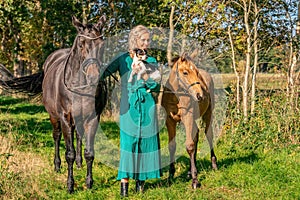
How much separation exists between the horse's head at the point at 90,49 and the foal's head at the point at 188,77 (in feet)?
3.79

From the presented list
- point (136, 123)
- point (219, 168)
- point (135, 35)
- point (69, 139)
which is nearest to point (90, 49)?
point (135, 35)

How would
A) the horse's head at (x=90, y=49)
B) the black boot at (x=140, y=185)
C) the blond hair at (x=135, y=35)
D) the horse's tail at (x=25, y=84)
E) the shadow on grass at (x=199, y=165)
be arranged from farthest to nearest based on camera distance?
1. the horse's tail at (x=25, y=84)
2. the shadow on grass at (x=199, y=165)
3. the black boot at (x=140, y=185)
4. the blond hair at (x=135, y=35)
5. the horse's head at (x=90, y=49)

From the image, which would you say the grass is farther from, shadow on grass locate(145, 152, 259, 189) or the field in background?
the field in background

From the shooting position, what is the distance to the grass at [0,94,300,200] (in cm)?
525

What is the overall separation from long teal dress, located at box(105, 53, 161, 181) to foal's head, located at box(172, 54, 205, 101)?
0.38 meters

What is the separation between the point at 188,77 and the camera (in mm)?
5414

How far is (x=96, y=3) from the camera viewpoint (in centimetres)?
1353

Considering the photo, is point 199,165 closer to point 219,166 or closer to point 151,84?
point 219,166

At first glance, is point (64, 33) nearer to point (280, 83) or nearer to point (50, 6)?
point (50, 6)

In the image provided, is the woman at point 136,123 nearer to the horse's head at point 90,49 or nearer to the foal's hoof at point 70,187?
the horse's head at point 90,49

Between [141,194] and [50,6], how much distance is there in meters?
11.2

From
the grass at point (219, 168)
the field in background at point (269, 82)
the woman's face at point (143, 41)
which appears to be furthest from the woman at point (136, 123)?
the field in background at point (269, 82)

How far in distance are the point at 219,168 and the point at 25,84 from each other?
443 cm

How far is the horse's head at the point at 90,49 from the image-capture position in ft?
16.1
